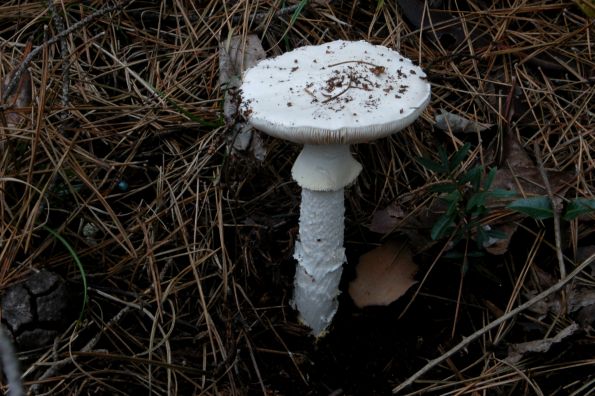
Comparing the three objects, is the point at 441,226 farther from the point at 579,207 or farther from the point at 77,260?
the point at 77,260

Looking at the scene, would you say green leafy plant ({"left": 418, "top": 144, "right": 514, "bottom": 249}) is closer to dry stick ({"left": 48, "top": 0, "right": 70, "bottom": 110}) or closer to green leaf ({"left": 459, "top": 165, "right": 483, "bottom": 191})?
green leaf ({"left": 459, "top": 165, "right": 483, "bottom": 191})

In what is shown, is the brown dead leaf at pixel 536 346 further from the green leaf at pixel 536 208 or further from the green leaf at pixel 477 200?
the green leaf at pixel 477 200

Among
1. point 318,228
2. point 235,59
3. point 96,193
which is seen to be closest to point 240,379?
point 318,228

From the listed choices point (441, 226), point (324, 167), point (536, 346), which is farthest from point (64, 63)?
point (536, 346)

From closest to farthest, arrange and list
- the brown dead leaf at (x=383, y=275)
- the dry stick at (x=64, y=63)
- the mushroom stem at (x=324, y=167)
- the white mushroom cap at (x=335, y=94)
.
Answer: the white mushroom cap at (x=335, y=94)
the mushroom stem at (x=324, y=167)
the brown dead leaf at (x=383, y=275)
the dry stick at (x=64, y=63)

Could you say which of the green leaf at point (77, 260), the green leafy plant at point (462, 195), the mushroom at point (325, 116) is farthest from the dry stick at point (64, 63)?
the green leafy plant at point (462, 195)

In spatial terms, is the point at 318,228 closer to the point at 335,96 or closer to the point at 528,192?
the point at 335,96

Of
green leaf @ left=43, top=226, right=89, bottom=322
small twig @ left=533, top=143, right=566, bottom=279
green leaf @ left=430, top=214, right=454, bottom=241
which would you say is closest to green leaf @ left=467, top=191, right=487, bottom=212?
green leaf @ left=430, top=214, right=454, bottom=241
